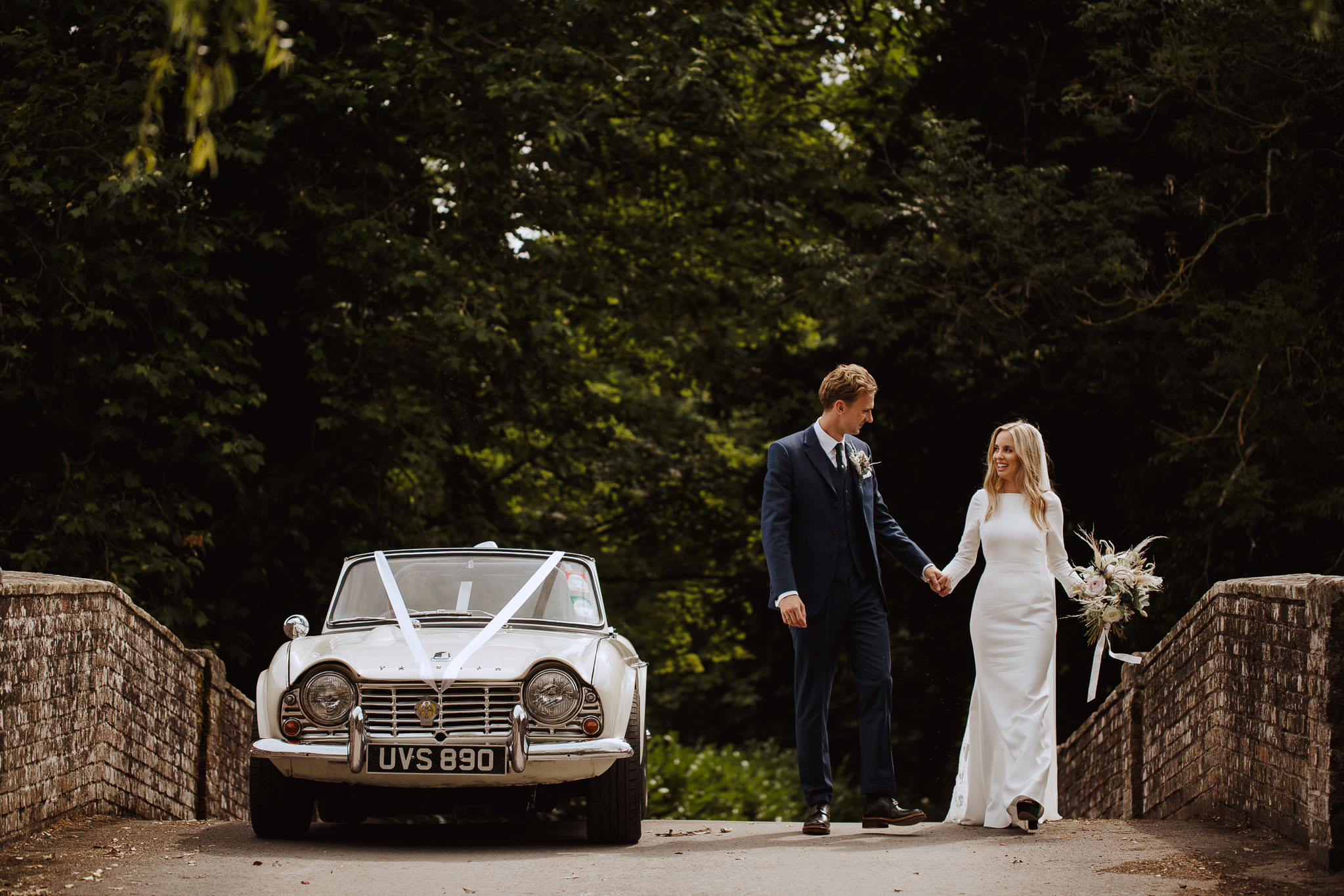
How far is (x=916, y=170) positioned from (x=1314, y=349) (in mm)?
5296

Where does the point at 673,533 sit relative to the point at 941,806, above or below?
above

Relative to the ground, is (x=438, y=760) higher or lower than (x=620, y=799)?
higher

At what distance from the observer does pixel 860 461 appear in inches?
319

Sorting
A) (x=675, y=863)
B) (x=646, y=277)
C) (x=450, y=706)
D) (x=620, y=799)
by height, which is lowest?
(x=675, y=863)

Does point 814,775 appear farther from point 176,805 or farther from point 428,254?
point 428,254

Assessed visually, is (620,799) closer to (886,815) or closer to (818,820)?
(818,820)

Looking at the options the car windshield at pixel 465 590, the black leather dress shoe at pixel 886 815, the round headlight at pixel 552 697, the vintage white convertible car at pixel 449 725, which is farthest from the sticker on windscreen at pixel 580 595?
the black leather dress shoe at pixel 886 815

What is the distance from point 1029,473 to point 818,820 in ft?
7.84

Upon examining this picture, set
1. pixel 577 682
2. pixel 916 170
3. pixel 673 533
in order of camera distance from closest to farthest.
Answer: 1. pixel 577 682
2. pixel 916 170
3. pixel 673 533

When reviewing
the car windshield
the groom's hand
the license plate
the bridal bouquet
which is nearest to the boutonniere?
the groom's hand

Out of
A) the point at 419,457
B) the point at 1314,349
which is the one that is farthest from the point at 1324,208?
the point at 419,457

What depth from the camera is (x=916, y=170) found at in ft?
58.9

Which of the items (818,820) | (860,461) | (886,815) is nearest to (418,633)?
(818,820)

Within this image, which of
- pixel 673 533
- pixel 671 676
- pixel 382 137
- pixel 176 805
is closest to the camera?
pixel 176 805
